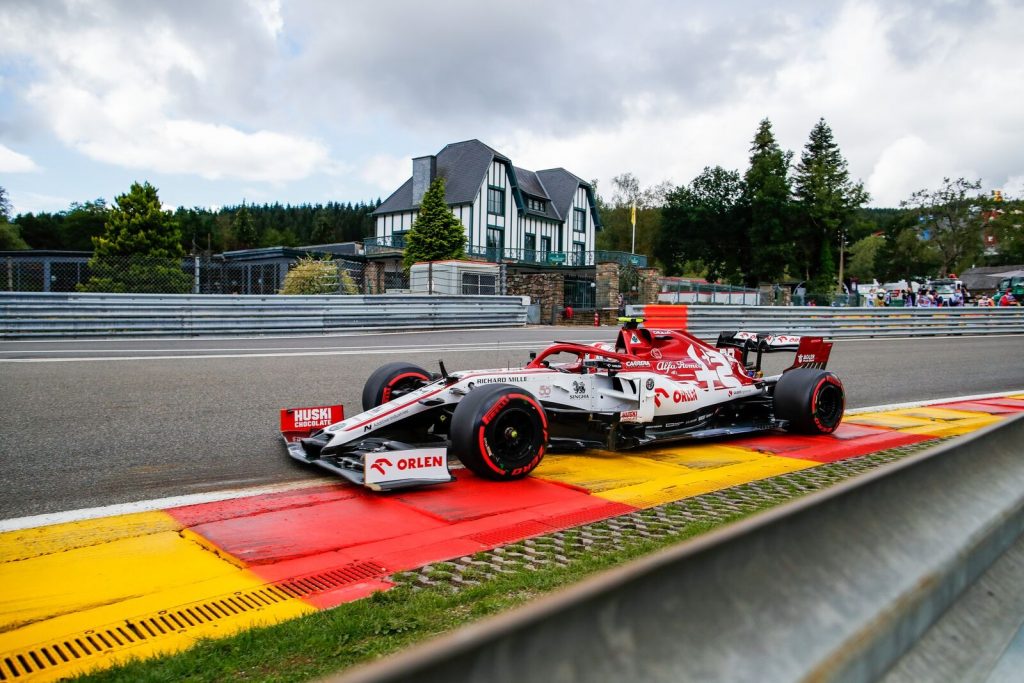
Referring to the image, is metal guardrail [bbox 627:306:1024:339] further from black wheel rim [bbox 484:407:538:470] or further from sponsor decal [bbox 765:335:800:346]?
black wheel rim [bbox 484:407:538:470]

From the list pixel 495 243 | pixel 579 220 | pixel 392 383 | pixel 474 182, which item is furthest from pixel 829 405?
pixel 579 220

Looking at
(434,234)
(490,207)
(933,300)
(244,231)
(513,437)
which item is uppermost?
(244,231)

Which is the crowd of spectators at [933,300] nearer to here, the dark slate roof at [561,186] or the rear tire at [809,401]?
the dark slate roof at [561,186]

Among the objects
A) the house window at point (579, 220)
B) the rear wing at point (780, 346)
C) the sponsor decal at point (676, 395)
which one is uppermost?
the house window at point (579, 220)

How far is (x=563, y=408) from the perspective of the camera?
6.30 metres

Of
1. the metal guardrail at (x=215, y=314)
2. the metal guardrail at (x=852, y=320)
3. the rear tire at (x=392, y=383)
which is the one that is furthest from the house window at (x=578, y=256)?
the rear tire at (x=392, y=383)

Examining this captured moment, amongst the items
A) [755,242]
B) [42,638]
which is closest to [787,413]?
[42,638]

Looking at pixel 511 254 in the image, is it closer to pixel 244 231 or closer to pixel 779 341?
pixel 779 341

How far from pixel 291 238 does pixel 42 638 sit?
374 ft

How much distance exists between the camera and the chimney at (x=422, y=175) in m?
49.1

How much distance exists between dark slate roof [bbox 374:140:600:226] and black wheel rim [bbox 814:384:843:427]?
40.9 meters

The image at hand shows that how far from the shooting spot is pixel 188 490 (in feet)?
16.1

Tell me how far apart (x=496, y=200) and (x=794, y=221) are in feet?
103

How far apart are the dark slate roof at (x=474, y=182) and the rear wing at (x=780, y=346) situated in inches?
1577
